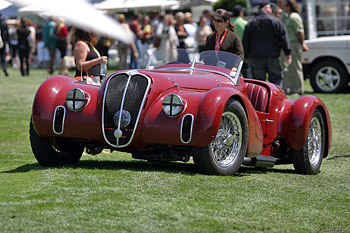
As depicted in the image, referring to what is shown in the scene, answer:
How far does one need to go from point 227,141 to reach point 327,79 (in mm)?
11474

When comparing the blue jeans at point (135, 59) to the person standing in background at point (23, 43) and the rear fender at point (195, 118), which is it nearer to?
the person standing in background at point (23, 43)

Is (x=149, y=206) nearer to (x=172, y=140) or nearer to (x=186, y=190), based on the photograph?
(x=186, y=190)

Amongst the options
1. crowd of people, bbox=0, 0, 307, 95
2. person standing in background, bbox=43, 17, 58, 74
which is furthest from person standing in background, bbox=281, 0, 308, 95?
person standing in background, bbox=43, 17, 58, 74

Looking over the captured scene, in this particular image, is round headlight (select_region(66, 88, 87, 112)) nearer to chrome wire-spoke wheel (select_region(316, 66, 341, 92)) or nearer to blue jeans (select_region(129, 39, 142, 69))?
chrome wire-spoke wheel (select_region(316, 66, 341, 92))

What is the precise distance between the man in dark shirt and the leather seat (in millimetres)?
5605

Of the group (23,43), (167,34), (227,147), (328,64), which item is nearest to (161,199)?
(227,147)

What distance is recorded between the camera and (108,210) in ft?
19.3

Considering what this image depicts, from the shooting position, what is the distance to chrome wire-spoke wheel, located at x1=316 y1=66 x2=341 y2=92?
61.7 feet

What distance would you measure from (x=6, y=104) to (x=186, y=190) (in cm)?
1090

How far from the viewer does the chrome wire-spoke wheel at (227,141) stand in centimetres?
786

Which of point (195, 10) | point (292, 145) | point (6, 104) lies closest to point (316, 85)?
point (6, 104)

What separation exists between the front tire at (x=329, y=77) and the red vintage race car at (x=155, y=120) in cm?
1037

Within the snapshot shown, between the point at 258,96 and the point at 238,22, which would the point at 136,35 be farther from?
the point at 258,96

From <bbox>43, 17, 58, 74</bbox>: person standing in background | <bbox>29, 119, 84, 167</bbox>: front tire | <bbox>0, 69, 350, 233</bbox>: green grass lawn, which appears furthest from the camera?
<bbox>43, 17, 58, 74</bbox>: person standing in background
